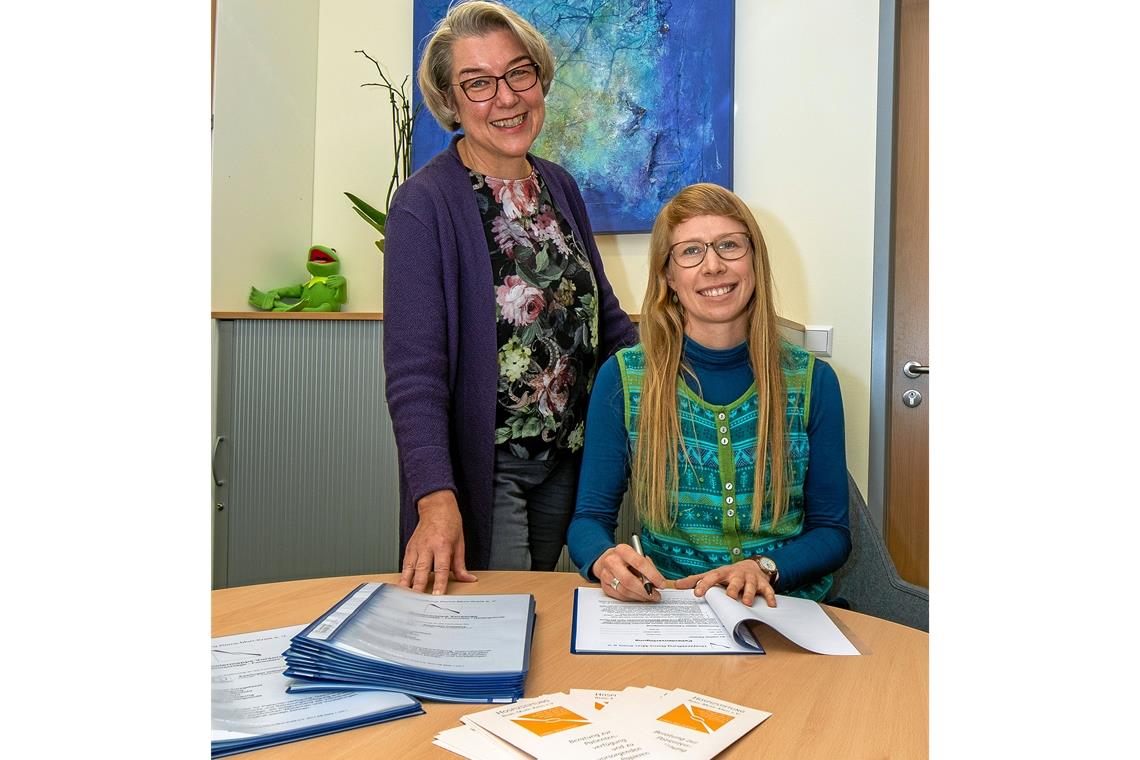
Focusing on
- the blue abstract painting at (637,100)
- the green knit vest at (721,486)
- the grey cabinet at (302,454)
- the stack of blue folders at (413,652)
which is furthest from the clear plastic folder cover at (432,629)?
the blue abstract painting at (637,100)

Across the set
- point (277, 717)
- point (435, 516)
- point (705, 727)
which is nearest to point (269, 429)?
point (435, 516)

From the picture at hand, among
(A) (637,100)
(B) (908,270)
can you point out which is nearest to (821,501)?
(B) (908,270)

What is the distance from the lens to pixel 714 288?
117 centimetres

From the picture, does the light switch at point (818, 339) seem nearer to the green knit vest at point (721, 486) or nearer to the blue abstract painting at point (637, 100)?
the blue abstract painting at point (637, 100)

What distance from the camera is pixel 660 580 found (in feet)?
2.73

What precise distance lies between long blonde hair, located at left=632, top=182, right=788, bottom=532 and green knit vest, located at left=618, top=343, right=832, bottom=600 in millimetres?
13

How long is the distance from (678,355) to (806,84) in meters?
1.17

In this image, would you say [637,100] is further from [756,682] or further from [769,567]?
[756,682]

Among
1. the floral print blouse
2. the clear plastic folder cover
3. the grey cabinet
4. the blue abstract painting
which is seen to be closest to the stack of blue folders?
the clear plastic folder cover

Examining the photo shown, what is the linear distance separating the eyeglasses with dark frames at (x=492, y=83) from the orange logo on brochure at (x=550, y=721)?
0.85 meters

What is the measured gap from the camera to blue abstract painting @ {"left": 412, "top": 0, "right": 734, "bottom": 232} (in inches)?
77.0

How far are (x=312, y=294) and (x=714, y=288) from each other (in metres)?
1.10
